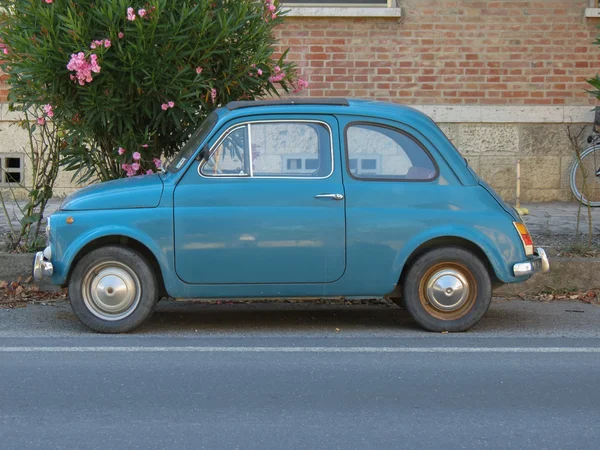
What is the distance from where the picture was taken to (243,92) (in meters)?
9.43

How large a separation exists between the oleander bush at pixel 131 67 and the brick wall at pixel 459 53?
4449 mm

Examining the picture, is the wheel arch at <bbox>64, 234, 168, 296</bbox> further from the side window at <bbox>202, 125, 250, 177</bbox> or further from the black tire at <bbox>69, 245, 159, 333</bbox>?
the side window at <bbox>202, 125, 250, 177</bbox>

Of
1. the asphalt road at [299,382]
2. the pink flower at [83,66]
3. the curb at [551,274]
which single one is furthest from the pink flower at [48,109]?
the asphalt road at [299,382]

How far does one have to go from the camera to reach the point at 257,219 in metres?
7.39

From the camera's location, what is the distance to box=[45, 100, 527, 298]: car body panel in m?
7.39

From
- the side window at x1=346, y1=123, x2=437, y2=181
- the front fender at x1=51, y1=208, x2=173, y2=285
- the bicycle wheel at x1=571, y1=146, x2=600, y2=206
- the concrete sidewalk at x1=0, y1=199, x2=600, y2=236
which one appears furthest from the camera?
the bicycle wheel at x1=571, y1=146, x2=600, y2=206

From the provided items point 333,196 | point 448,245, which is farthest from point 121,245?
point 448,245

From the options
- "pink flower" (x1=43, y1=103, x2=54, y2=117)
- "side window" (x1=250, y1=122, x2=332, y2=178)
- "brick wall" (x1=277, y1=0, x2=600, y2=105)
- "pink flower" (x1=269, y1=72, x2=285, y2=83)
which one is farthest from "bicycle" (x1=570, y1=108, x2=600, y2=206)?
"pink flower" (x1=43, y1=103, x2=54, y2=117)

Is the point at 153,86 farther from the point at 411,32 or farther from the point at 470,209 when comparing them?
the point at 411,32

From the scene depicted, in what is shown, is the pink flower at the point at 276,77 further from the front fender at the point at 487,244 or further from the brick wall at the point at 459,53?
the brick wall at the point at 459,53

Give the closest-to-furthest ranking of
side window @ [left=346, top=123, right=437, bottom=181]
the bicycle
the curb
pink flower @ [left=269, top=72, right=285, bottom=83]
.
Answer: side window @ [left=346, top=123, right=437, bottom=181] → the curb → pink flower @ [left=269, top=72, right=285, bottom=83] → the bicycle

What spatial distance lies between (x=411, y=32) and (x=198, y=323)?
281 inches

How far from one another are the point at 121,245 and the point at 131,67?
1.79 meters

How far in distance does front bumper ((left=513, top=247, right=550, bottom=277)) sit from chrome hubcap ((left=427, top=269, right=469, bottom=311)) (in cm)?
37
